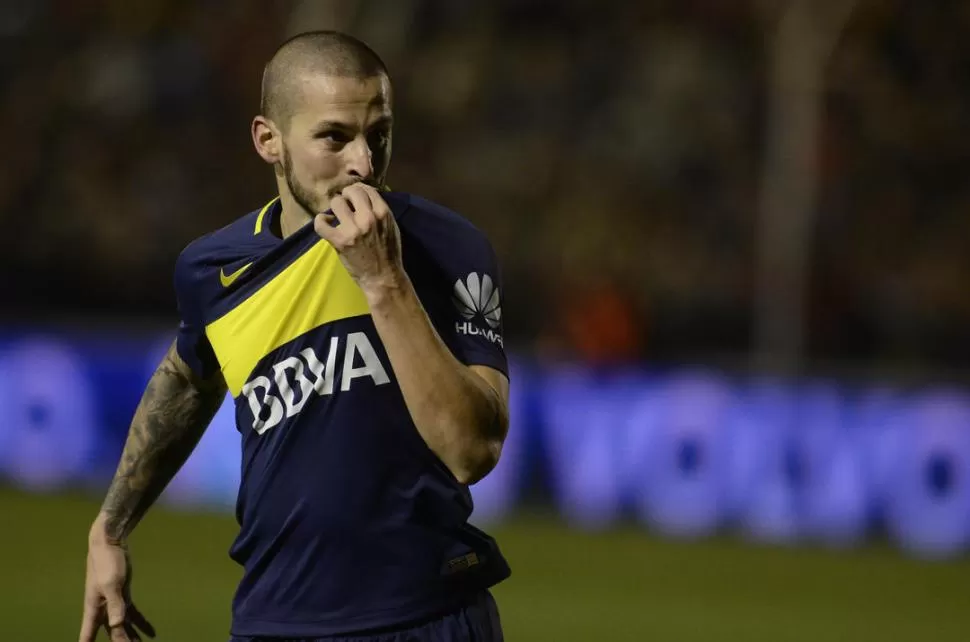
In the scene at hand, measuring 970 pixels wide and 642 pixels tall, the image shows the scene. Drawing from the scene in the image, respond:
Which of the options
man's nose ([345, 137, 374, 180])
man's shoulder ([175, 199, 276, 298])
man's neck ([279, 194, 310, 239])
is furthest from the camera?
man's shoulder ([175, 199, 276, 298])

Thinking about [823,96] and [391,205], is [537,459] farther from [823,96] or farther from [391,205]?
[391,205]

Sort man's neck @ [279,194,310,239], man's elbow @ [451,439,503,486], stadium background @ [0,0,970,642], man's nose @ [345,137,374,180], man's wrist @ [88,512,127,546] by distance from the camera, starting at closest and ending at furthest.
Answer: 1. man's elbow @ [451,439,503,486]
2. man's nose @ [345,137,374,180]
3. man's neck @ [279,194,310,239]
4. man's wrist @ [88,512,127,546]
5. stadium background @ [0,0,970,642]

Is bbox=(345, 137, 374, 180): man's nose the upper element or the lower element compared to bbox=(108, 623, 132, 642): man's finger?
upper

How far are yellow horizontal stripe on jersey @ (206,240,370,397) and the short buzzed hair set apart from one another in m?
0.30

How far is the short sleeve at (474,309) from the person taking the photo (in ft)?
11.3

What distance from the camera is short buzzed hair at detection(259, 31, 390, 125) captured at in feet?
11.2

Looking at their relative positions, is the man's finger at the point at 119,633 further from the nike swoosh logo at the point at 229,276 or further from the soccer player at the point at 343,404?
the nike swoosh logo at the point at 229,276

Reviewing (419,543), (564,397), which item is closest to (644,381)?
(564,397)

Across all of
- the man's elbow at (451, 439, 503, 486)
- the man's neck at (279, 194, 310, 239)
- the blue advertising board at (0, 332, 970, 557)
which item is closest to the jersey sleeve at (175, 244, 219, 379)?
the man's neck at (279, 194, 310, 239)

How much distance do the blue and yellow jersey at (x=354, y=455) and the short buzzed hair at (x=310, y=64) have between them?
0.26 m

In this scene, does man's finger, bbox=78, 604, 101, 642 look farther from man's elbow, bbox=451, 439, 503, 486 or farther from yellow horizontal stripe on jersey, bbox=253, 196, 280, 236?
man's elbow, bbox=451, 439, 503, 486

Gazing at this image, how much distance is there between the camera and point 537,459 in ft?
42.4

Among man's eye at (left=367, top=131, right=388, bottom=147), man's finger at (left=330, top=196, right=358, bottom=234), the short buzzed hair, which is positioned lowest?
man's finger at (left=330, top=196, right=358, bottom=234)

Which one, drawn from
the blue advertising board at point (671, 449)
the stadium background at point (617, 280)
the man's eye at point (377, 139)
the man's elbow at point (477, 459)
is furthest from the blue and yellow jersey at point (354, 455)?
the blue advertising board at point (671, 449)
